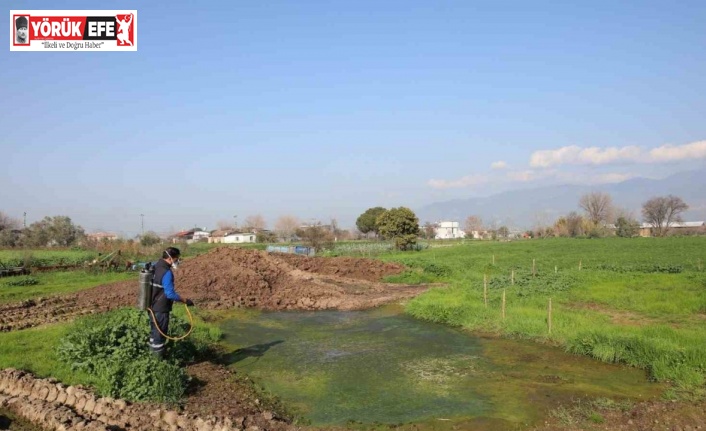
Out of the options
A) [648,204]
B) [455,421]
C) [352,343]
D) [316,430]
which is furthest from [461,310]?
[648,204]

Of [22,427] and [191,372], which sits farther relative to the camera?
[191,372]

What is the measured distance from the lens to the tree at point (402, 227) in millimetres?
47750

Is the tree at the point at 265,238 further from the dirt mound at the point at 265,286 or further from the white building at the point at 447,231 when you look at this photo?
the dirt mound at the point at 265,286

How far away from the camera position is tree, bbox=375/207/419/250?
47750mm

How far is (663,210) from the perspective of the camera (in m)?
98.1

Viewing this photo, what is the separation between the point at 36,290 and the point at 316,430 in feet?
69.0

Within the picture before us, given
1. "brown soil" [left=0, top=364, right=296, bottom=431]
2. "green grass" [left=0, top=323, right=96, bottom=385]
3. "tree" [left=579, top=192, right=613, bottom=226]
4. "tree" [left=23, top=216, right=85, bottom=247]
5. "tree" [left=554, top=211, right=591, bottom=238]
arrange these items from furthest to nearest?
1. "tree" [left=579, top=192, right=613, bottom=226]
2. "tree" [left=554, top=211, right=591, bottom=238]
3. "tree" [left=23, top=216, right=85, bottom=247]
4. "green grass" [left=0, top=323, right=96, bottom=385]
5. "brown soil" [left=0, top=364, right=296, bottom=431]

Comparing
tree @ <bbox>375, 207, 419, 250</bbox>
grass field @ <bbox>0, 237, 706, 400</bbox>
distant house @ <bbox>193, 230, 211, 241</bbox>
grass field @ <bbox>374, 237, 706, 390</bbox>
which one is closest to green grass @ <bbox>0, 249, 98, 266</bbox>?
grass field @ <bbox>0, 237, 706, 400</bbox>

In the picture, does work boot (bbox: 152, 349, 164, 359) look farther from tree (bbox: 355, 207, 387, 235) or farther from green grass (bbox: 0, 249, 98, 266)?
tree (bbox: 355, 207, 387, 235)

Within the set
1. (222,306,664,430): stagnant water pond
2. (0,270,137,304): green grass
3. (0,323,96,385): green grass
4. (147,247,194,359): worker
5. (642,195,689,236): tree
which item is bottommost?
(222,306,664,430): stagnant water pond

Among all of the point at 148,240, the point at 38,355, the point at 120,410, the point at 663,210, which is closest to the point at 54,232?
the point at 148,240

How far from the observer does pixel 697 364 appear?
29.4 ft

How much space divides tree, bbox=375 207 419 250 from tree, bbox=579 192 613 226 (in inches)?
2693

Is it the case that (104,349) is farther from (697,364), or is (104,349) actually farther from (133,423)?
(697,364)
